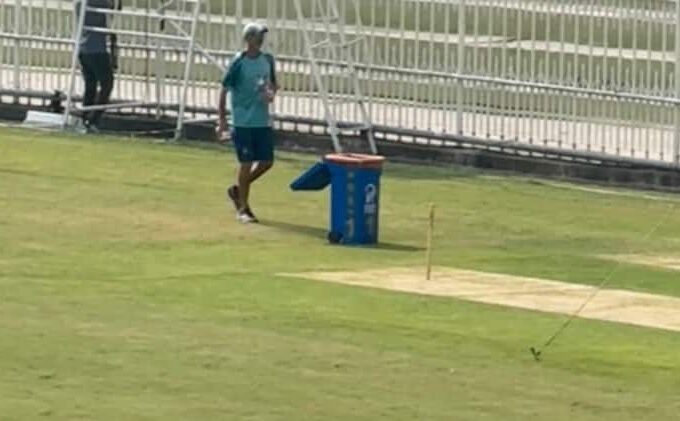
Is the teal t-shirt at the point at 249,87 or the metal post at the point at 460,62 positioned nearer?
the teal t-shirt at the point at 249,87

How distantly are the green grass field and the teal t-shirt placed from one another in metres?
0.94

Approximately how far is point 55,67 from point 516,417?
19.4 m

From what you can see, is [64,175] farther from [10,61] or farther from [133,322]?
[133,322]

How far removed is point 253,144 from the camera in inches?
870

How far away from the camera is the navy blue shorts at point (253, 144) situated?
2205 centimetres

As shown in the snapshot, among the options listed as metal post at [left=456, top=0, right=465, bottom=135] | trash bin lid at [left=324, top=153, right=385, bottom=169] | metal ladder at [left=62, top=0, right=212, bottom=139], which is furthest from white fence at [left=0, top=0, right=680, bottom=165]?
trash bin lid at [left=324, top=153, right=385, bottom=169]

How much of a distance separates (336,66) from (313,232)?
7784mm

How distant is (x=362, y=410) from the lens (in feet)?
41.8

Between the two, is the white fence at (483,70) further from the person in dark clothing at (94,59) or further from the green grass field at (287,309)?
the green grass field at (287,309)

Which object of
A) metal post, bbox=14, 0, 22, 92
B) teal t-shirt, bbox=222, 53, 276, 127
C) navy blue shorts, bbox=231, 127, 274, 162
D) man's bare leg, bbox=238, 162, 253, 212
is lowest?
metal post, bbox=14, 0, 22, 92

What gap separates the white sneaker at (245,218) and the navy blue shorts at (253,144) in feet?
1.95

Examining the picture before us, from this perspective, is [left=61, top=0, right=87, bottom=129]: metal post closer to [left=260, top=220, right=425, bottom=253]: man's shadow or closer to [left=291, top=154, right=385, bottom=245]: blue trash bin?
[left=260, top=220, right=425, bottom=253]: man's shadow

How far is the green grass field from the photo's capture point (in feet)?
43.1

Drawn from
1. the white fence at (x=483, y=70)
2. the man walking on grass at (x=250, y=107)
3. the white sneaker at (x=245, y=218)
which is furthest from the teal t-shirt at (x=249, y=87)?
the white fence at (x=483, y=70)
